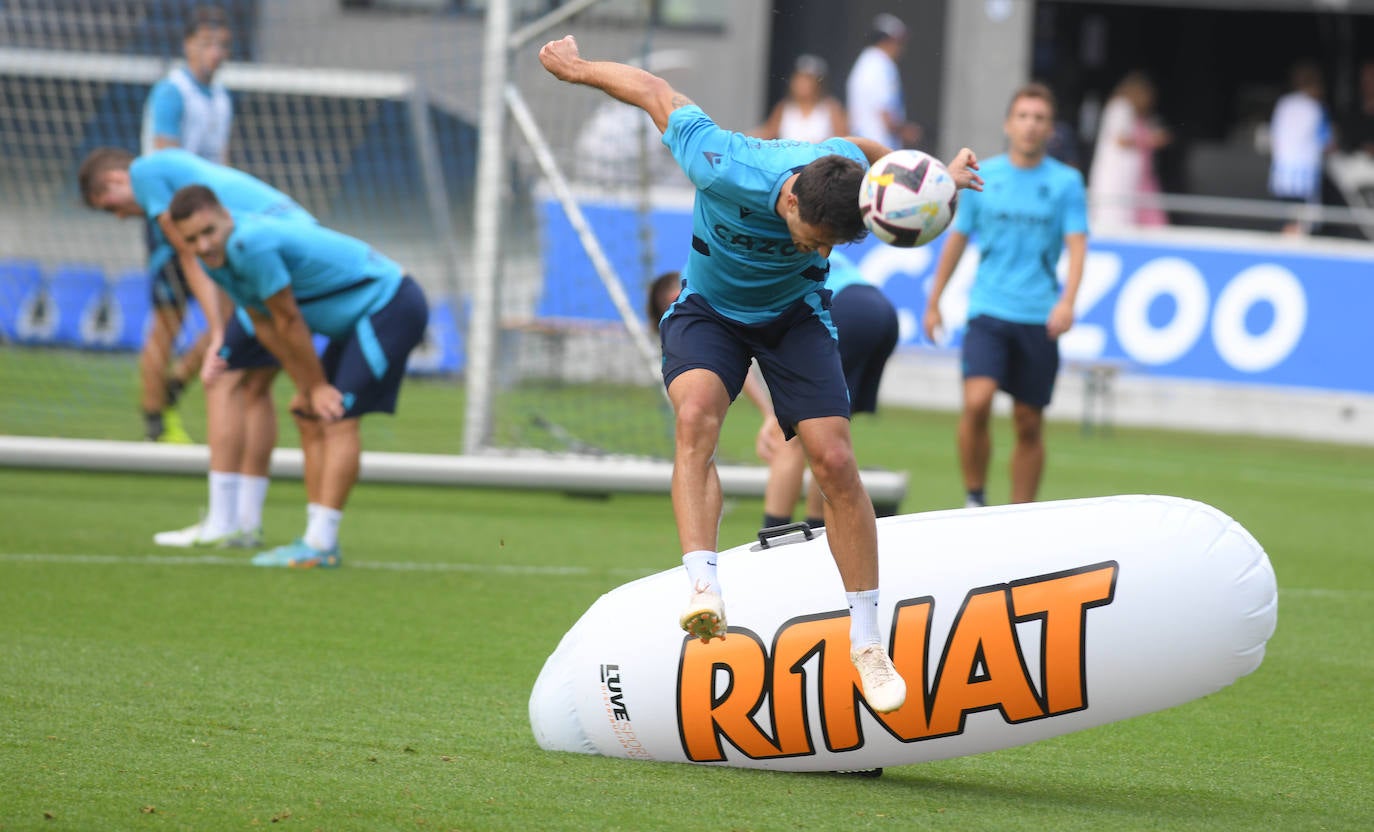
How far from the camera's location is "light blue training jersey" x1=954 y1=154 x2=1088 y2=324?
27.7 ft

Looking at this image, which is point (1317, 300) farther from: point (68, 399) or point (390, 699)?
point (390, 699)

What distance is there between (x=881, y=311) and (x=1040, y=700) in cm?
323

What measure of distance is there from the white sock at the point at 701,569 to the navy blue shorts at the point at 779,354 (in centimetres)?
56

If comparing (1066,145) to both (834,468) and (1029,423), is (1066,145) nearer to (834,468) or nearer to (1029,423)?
(1029,423)

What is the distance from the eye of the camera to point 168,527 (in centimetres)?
861

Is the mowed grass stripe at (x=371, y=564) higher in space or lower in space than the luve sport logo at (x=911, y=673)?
lower

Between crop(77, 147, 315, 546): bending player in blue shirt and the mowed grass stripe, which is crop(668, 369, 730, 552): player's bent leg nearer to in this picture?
the mowed grass stripe

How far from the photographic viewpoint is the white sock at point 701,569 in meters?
4.49

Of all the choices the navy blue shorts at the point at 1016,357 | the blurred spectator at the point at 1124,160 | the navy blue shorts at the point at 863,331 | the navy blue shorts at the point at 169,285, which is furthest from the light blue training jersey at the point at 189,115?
the blurred spectator at the point at 1124,160

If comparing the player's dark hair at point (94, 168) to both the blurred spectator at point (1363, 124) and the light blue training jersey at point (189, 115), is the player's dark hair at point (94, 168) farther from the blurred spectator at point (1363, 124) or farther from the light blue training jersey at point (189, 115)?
the blurred spectator at point (1363, 124)

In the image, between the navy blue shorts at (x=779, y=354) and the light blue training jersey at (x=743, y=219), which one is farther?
the navy blue shorts at (x=779, y=354)

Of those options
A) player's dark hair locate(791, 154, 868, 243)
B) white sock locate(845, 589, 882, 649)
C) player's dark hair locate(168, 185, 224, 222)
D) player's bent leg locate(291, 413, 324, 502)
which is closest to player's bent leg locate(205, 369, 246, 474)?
player's bent leg locate(291, 413, 324, 502)

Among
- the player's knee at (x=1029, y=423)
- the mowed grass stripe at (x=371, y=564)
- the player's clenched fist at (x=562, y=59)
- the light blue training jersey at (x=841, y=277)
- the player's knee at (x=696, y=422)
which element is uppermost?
the player's clenched fist at (x=562, y=59)

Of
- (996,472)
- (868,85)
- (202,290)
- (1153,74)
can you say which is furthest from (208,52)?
(1153,74)
